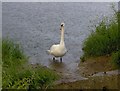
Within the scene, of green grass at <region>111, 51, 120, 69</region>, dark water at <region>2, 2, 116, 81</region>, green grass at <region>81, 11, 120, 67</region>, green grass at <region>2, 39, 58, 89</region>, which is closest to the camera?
green grass at <region>2, 39, 58, 89</region>

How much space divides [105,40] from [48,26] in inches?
212

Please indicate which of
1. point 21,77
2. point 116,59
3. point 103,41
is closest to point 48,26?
point 103,41

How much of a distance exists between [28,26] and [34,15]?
2.32 m

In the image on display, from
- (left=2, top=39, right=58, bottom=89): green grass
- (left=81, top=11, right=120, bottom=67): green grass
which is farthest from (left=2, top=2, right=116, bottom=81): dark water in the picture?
(left=2, top=39, right=58, bottom=89): green grass

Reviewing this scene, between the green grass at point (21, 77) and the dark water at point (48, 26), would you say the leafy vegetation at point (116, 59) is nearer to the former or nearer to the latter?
the dark water at point (48, 26)

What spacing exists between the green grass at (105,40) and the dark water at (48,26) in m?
0.55

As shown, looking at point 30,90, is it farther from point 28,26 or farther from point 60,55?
point 28,26

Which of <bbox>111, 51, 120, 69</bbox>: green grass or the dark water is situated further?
the dark water

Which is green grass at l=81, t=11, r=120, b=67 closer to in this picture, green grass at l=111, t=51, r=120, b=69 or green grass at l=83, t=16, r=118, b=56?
green grass at l=83, t=16, r=118, b=56

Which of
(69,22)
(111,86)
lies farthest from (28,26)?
(111,86)

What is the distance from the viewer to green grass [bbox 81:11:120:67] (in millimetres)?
9078

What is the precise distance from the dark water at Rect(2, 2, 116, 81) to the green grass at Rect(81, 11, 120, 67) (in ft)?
1.81

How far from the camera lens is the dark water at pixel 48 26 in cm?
1068

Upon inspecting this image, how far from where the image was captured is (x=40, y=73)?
217 inches
